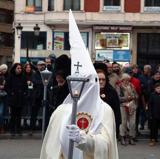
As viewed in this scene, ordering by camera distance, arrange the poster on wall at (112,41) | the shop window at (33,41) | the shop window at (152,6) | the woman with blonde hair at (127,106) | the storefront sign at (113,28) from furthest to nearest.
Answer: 1. the shop window at (33,41)
2. the shop window at (152,6)
3. the storefront sign at (113,28)
4. the poster on wall at (112,41)
5. the woman with blonde hair at (127,106)

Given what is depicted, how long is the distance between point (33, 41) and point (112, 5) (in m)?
6.35

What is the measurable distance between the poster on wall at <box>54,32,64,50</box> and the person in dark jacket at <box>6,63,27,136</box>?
93.1 ft

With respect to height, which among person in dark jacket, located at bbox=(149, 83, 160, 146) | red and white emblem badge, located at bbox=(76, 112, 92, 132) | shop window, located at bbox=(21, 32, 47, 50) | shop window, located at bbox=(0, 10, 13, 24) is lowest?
person in dark jacket, located at bbox=(149, 83, 160, 146)

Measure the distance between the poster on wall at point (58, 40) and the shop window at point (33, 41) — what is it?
84 centimetres

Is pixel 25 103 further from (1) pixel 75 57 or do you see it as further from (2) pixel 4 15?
(2) pixel 4 15

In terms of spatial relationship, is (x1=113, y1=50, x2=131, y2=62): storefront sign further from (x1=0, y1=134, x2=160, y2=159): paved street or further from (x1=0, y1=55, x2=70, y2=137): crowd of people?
(x1=0, y1=134, x2=160, y2=159): paved street

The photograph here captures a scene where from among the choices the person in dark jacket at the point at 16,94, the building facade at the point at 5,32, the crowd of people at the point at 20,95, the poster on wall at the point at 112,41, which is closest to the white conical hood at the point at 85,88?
the crowd of people at the point at 20,95

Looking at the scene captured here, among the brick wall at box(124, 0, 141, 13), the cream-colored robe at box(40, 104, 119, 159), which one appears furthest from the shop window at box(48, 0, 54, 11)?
the cream-colored robe at box(40, 104, 119, 159)

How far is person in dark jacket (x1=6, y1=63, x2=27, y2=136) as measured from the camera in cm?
1497

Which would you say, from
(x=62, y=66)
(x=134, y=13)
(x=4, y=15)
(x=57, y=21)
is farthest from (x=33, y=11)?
(x=62, y=66)

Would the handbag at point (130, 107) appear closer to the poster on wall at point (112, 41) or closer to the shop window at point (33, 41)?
the poster on wall at point (112, 41)

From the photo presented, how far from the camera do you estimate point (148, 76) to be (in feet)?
51.6

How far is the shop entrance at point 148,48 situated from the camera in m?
43.8

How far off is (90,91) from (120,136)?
386 inches
